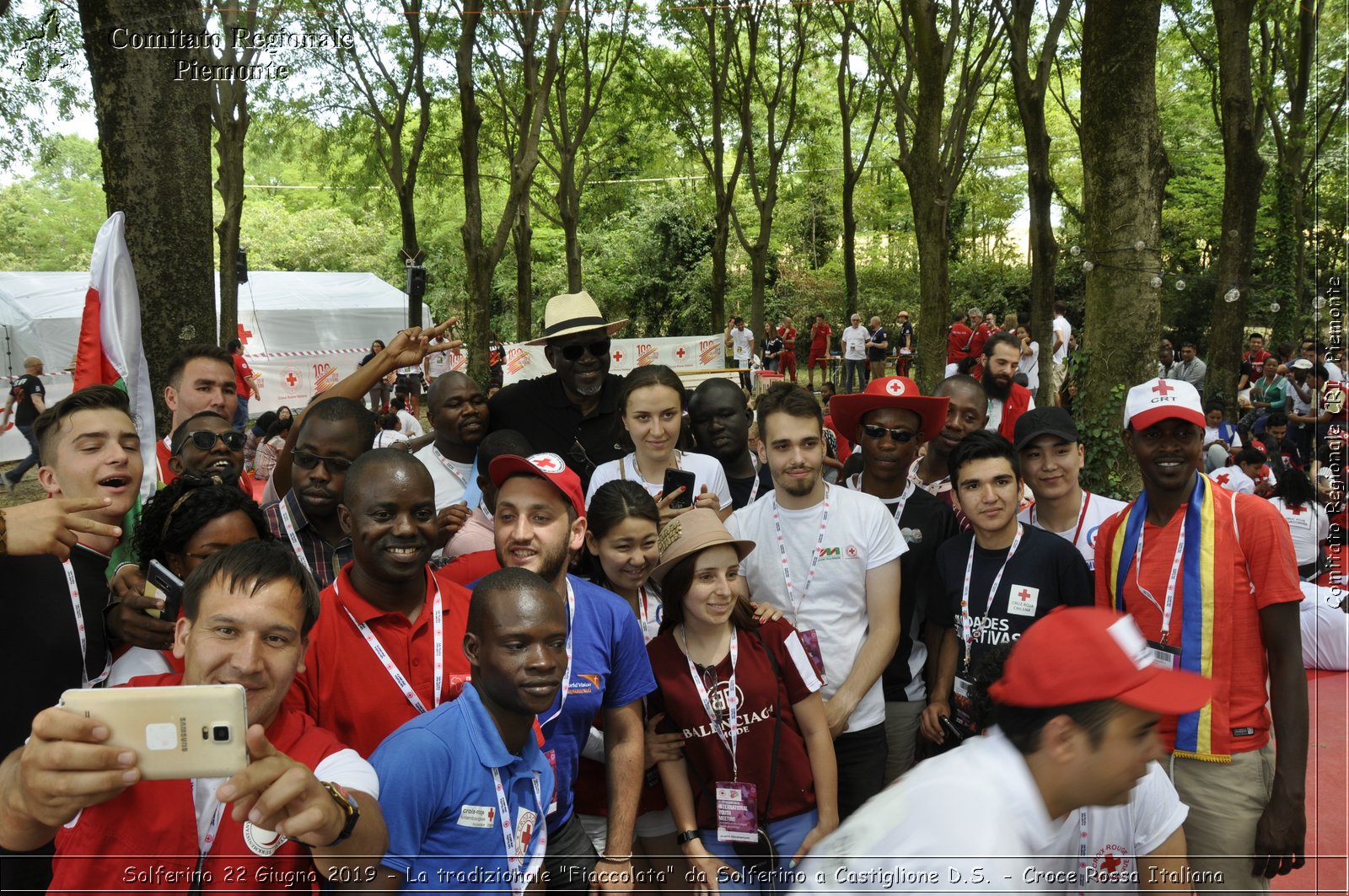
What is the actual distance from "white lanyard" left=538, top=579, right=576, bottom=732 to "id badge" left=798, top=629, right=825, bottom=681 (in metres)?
1.00

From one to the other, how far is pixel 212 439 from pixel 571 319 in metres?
2.18

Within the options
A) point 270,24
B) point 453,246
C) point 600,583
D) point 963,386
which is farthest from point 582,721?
point 453,246

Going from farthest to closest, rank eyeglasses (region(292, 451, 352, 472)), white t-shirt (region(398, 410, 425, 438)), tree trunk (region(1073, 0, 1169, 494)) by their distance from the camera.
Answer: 1. white t-shirt (region(398, 410, 425, 438))
2. tree trunk (region(1073, 0, 1169, 494))
3. eyeglasses (region(292, 451, 352, 472))

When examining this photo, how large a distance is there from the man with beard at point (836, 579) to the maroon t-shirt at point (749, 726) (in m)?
0.29

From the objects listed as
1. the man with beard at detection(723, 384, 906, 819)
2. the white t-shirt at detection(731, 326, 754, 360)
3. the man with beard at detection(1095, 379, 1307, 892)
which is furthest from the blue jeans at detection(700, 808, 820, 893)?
the white t-shirt at detection(731, 326, 754, 360)

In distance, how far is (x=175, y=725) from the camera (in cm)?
194

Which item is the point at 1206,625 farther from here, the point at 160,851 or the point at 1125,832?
the point at 160,851

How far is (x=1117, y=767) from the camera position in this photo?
2230 millimetres

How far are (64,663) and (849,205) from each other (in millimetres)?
25215

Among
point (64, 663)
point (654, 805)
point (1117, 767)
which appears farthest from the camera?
point (654, 805)

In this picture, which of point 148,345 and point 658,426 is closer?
point 658,426

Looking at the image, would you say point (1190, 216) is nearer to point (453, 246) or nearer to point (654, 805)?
point (453, 246)

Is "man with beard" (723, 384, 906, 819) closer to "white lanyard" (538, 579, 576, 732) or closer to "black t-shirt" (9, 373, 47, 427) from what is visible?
"white lanyard" (538, 579, 576, 732)

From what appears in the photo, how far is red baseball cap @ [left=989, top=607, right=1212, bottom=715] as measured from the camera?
2.18 metres
